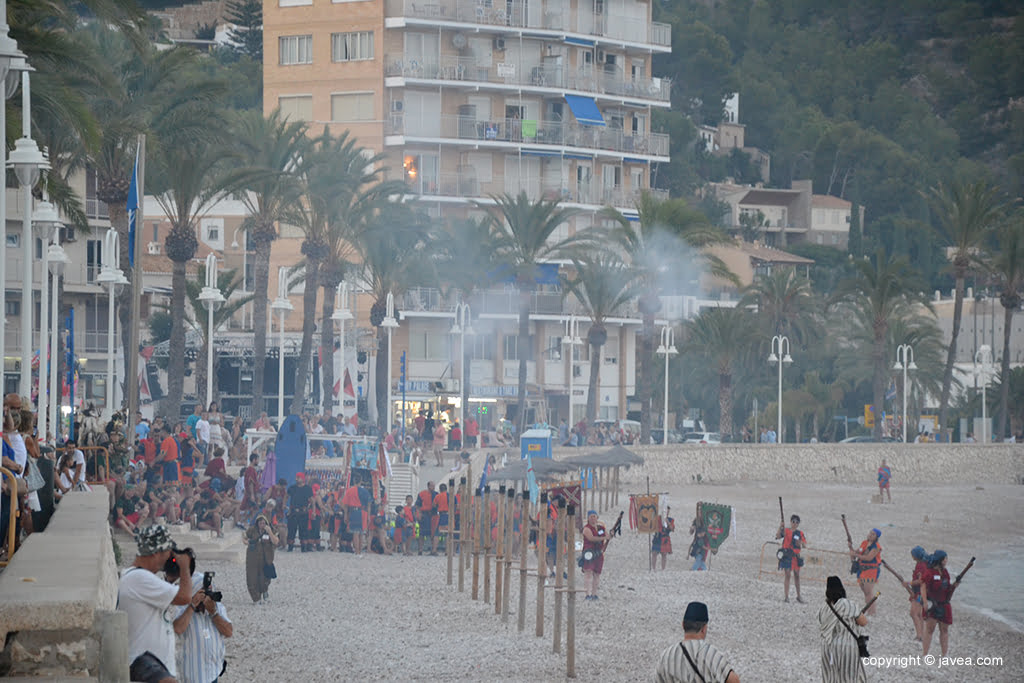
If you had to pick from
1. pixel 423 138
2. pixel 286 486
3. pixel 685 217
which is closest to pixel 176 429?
Result: pixel 286 486

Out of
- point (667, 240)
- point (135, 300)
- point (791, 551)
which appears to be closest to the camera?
point (791, 551)

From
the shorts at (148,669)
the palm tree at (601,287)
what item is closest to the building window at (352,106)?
the palm tree at (601,287)

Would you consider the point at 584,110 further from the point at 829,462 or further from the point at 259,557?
the point at 259,557

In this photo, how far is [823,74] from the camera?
151 metres

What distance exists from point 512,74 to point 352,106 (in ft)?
26.0

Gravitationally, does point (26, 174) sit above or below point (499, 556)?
above

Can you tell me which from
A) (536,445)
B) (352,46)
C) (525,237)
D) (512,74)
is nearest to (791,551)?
(536,445)

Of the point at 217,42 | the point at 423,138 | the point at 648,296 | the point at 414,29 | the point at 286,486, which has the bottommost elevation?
the point at 286,486

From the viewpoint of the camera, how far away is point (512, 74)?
6988 centimetres

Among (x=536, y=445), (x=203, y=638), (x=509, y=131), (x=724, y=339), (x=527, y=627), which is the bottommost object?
(x=527, y=627)

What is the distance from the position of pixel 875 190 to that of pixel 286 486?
109m

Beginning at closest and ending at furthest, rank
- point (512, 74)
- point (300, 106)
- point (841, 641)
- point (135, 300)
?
point (841, 641), point (135, 300), point (512, 74), point (300, 106)

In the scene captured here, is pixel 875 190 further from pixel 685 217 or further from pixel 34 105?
pixel 34 105

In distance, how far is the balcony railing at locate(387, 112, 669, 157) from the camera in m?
68.9
